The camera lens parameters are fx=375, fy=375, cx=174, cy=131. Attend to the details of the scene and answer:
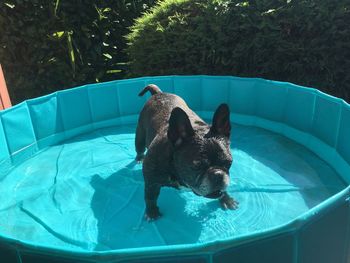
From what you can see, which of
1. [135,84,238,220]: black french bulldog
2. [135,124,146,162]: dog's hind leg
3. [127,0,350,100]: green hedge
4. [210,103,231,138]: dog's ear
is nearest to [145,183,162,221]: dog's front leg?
[135,84,238,220]: black french bulldog

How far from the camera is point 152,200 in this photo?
342 centimetres

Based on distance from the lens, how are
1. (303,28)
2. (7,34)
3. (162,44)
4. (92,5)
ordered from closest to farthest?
1. (303,28)
2. (162,44)
3. (7,34)
4. (92,5)

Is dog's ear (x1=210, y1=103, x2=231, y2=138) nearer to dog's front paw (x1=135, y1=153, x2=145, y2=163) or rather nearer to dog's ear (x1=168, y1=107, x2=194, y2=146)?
dog's ear (x1=168, y1=107, x2=194, y2=146)

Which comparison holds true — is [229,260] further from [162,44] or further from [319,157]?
[162,44]

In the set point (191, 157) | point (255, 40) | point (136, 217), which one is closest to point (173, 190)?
point (136, 217)

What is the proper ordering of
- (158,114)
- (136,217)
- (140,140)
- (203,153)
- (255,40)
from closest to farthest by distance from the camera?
1. (203,153)
2. (136,217)
3. (158,114)
4. (140,140)
5. (255,40)

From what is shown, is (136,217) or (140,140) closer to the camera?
(136,217)

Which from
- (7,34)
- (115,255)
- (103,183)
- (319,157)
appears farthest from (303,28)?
(7,34)

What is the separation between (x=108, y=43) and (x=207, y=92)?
10.0 feet

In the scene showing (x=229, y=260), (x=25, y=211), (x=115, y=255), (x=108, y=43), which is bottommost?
(x=25, y=211)

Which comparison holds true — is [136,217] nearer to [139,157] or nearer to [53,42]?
[139,157]

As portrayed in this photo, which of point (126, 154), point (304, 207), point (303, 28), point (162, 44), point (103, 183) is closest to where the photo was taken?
point (304, 207)

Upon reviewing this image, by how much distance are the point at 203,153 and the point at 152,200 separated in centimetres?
87

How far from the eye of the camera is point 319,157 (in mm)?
4508
